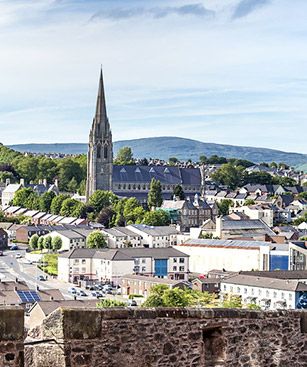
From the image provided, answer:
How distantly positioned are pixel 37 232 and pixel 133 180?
3793 cm

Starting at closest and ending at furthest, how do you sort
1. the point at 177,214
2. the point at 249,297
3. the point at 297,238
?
the point at 249,297 < the point at 297,238 < the point at 177,214

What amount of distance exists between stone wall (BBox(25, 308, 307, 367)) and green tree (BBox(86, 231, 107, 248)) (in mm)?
67641

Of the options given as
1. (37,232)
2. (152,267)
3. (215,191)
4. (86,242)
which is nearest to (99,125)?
(215,191)

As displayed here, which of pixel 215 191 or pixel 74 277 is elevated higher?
pixel 215 191

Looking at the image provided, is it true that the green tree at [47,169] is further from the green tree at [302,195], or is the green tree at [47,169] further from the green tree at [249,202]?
the green tree at [302,195]

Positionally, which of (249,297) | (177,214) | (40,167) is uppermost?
(40,167)

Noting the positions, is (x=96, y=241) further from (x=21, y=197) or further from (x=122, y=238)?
(x=21, y=197)

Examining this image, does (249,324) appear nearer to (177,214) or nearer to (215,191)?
(177,214)

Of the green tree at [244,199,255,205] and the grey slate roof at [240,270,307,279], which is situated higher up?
the green tree at [244,199,255,205]

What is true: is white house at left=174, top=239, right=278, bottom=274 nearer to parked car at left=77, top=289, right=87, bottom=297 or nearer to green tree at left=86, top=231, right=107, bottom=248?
green tree at left=86, top=231, right=107, bottom=248

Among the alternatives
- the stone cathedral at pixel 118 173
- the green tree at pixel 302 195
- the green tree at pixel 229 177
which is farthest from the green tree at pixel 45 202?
the green tree at pixel 229 177

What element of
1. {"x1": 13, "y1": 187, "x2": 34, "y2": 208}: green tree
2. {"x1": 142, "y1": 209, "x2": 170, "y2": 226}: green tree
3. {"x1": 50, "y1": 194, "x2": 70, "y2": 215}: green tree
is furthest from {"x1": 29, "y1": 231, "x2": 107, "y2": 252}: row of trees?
{"x1": 13, "y1": 187, "x2": 34, "y2": 208}: green tree

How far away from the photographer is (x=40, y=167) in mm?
133625

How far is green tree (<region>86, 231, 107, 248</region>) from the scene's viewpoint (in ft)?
241
